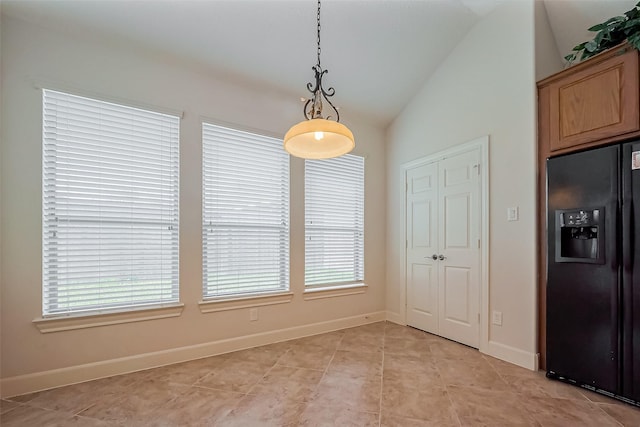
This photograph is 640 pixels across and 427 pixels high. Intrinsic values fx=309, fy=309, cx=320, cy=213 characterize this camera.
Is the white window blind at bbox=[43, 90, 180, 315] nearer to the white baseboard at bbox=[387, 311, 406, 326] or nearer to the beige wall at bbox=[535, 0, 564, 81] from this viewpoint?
the white baseboard at bbox=[387, 311, 406, 326]

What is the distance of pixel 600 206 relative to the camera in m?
2.28

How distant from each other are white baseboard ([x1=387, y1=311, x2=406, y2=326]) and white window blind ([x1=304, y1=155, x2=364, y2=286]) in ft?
2.17

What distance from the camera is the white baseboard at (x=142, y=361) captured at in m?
2.29

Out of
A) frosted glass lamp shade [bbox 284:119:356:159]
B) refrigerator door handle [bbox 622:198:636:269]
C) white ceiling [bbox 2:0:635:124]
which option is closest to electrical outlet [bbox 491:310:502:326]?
refrigerator door handle [bbox 622:198:636:269]

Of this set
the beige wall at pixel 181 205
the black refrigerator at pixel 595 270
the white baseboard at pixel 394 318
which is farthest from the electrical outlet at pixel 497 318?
the beige wall at pixel 181 205

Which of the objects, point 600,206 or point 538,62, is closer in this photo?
point 600,206

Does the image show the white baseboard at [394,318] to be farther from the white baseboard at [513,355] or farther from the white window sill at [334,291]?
the white baseboard at [513,355]

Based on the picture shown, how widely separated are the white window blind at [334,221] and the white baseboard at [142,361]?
22.7 inches

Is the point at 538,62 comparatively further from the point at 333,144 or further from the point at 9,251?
the point at 9,251

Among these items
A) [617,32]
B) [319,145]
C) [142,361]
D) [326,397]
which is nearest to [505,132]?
[617,32]

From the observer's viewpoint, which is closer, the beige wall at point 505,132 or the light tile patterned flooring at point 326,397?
the light tile patterned flooring at point 326,397

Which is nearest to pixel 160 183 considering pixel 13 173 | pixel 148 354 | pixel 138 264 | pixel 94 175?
pixel 94 175

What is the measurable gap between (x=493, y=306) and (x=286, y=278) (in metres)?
2.17

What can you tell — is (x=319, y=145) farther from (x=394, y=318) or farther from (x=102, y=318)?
(x=394, y=318)
